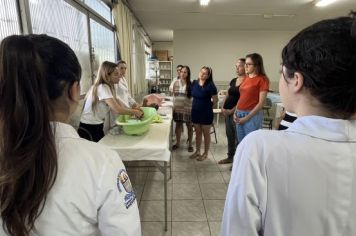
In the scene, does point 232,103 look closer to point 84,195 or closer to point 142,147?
point 142,147

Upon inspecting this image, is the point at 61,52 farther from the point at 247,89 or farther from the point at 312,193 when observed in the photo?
the point at 247,89

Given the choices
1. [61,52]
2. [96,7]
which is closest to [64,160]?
[61,52]

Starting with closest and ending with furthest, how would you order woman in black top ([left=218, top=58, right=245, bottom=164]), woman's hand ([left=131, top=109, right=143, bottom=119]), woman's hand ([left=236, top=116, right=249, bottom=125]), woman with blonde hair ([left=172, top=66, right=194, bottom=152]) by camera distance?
woman's hand ([left=131, top=109, right=143, bottom=119]), woman's hand ([left=236, top=116, right=249, bottom=125]), woman in black top ([left=218, top=58, right=245, bottom=164]), woman with blonde hair ([left=172, top=66, right=194, bottom=152])

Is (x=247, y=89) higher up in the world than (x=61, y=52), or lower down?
lower down

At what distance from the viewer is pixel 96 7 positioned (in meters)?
3.40

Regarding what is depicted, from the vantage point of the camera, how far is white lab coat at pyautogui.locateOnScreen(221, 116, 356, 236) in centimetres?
54

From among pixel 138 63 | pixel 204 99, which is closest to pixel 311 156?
pixel 204 99

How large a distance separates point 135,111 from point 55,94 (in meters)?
1.73

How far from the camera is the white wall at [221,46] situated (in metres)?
6.82

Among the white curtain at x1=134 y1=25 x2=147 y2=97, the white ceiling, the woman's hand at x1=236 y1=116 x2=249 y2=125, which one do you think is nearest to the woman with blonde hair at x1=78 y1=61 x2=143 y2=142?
the woman's hand at x1=236 y1=116 x2=249 y2=125

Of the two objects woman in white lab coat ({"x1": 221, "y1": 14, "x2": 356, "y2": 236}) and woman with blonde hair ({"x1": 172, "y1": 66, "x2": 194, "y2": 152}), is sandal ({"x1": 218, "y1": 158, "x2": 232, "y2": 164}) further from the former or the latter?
woman in white lab coat ({"x1": 221, "y1": 14, "x2": 356, "y2": 236})

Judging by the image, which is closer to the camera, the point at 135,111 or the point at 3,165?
the point at 3,165

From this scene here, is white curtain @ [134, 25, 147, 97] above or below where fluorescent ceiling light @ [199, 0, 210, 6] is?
below

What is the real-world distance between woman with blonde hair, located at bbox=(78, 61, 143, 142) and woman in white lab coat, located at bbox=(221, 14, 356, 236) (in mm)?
1744
